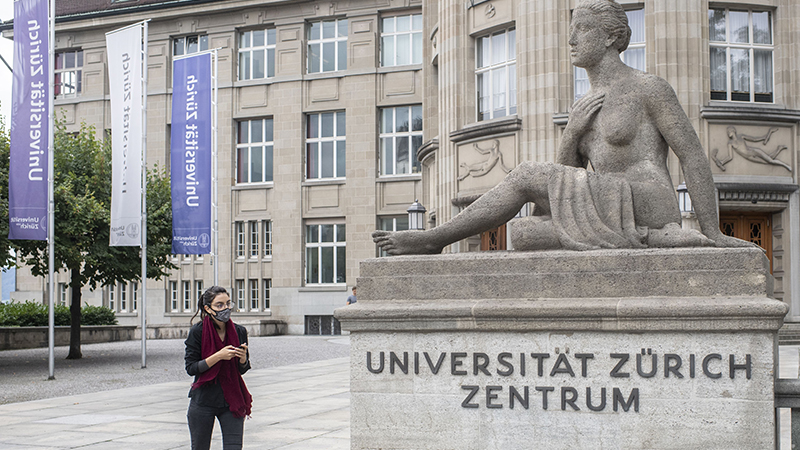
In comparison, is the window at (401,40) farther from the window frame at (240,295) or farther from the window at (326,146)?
the window frame at (240,295)

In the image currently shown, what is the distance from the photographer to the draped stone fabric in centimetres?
590

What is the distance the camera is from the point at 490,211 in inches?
247

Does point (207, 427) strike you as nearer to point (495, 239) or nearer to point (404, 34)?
point (495, 239)

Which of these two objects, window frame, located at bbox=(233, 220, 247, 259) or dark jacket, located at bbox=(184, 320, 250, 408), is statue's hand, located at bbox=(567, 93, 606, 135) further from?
window frame, located at bbox=(233, 220, 247, 259)

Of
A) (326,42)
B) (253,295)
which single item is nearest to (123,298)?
(253,295)

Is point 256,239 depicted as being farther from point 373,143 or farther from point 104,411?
point 104,411

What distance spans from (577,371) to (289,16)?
112 feet

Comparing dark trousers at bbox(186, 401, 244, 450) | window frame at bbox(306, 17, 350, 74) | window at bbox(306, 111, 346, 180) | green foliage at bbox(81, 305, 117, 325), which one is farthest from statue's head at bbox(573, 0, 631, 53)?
window frame at bbox(306, 17, 350, 74)

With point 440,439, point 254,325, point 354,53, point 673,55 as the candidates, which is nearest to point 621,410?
point 440,439

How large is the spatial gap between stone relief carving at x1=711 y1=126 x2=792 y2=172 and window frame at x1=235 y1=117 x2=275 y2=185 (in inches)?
835

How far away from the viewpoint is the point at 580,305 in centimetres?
567

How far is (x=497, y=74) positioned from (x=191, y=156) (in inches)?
→ 337

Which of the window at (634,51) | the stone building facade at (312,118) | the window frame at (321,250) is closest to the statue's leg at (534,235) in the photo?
the window at (634,51)

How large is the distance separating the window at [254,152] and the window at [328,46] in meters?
3.34
